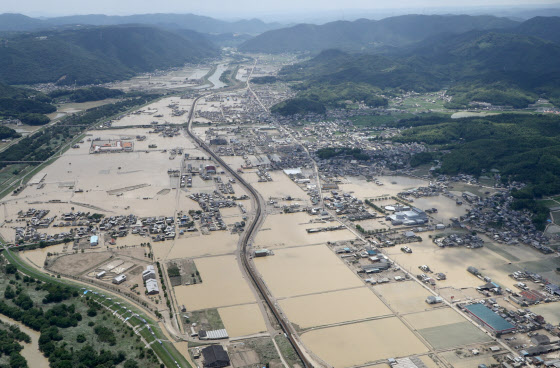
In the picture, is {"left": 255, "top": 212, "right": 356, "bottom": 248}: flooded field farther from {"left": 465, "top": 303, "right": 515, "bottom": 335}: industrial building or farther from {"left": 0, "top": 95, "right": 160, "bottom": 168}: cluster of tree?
{"left": 0, "top": 95, "right": 160, "bottom": 168}: cluster of tree

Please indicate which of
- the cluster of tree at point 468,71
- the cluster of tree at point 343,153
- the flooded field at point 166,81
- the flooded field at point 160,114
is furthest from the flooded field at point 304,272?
the flooded field at point 166,81

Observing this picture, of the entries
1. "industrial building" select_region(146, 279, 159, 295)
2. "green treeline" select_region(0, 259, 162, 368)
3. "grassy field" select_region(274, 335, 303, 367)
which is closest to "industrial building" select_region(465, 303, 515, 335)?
"grassy field" select_region(274, 335, 303, 367)

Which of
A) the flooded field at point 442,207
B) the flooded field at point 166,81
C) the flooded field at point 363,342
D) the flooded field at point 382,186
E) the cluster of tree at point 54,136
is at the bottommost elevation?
the flooded field at point 363,342

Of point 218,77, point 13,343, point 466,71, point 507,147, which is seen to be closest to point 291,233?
point 13,343

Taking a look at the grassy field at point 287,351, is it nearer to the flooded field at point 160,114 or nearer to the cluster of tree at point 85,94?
the flooded field at point 160,114

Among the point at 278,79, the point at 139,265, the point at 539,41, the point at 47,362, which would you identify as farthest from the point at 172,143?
the point at 539,41

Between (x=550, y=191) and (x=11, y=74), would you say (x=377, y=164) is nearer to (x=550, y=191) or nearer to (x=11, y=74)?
(x=550, y=191)
